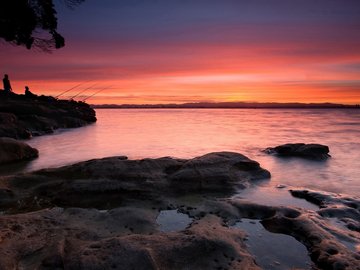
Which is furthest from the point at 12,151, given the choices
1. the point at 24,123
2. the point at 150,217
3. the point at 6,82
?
the point at 6,82

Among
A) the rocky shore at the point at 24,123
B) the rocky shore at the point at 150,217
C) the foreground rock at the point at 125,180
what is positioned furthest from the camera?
the rocky shore at the point at 24,123

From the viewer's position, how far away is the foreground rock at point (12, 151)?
46.5 feet

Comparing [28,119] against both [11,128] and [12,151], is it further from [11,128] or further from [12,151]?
[12,151]

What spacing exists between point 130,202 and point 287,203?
13.7ft

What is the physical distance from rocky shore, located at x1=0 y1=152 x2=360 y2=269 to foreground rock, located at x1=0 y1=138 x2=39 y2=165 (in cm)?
478

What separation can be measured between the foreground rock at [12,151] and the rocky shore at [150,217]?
4777 millimetres

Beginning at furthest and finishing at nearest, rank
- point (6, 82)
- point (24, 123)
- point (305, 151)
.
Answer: point (6, 82) → point (24, 123) → point (305, 151)

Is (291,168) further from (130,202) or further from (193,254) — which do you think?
(193,254)

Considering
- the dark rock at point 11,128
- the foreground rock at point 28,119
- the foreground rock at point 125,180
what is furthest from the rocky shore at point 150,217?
the foreground rock at point 28,119

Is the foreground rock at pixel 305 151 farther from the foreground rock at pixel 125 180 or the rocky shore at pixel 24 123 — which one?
the rocky shore at pixel 24 123

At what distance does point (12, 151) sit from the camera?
1473 centimetres

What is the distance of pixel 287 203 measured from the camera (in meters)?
8.74

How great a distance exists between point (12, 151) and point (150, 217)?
10.4 m

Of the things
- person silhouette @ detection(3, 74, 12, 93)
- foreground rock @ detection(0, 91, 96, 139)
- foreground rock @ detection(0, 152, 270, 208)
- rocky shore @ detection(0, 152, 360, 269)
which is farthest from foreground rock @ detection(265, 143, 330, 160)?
person silhouette @ detection(3, 74, 12, 93)
